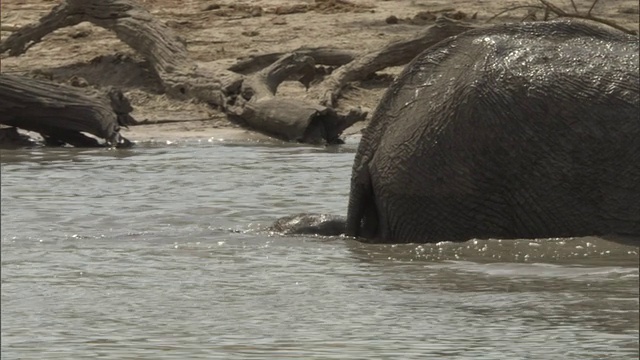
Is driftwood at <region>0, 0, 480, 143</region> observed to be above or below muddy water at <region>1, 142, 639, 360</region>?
above

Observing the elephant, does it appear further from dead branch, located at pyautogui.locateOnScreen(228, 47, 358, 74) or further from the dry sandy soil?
dead branch, located at pyautogui.locateOnScreen(228, 47, 358, 74)

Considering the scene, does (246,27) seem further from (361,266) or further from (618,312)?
(618,312)

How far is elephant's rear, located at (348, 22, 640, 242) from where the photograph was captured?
22.7 ft

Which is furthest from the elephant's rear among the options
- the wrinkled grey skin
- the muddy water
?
the wrinkled grey skin

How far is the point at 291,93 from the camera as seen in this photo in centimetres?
1441

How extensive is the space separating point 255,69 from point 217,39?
1.57 meters

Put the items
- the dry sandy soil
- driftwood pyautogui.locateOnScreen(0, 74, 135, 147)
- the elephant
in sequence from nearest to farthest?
the elephant
driftwood pyautogui.locateOnScreen(0, 74, 135, 147)
the dry sandy soil

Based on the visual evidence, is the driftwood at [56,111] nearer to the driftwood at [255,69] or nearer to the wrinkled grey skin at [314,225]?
the driftwood at [255,69]

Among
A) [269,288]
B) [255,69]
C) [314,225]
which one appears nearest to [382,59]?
[255,69]

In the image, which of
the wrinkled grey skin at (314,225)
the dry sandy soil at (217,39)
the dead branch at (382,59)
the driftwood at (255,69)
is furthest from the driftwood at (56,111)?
the wrinkled grey skin at (314,225)

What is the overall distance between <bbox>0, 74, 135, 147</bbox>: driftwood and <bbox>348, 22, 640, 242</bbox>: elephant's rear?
17.8 feet

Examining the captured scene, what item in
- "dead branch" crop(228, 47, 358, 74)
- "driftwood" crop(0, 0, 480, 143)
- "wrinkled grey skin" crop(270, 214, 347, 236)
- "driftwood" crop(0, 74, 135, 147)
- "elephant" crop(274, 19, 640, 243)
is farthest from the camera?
"dead branch" crop(228, 47, 358, 74)

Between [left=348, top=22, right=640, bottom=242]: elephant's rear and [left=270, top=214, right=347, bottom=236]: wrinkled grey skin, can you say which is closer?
[left=348, top=22, right=640, bottom=242]: elephant's rear

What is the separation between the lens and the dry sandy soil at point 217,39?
13969 millimetres
